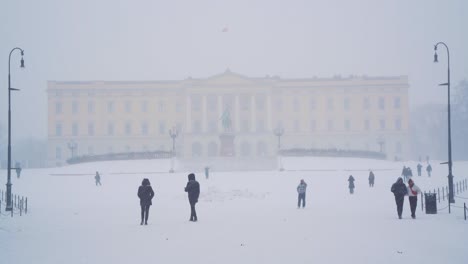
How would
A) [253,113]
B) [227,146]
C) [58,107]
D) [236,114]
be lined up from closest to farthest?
[227,146] < [253,113] < [236,114] < [58,107]

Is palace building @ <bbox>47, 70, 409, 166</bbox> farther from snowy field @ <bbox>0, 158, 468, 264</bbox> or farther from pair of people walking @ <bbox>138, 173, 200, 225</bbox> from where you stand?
pair of people walking @ <bbox>138, 173, 200, 225</bbox>

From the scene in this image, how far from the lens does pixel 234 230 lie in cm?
1648

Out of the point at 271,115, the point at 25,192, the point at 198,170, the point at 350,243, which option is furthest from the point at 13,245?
the point at 271,115

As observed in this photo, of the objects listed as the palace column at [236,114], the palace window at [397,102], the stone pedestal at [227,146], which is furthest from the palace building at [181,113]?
the stone pedestal at [227,146]

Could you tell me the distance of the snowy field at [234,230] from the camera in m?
12.4

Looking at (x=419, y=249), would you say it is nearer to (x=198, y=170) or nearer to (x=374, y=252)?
(x=374, y=252)

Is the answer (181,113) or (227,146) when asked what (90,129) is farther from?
(227,146)

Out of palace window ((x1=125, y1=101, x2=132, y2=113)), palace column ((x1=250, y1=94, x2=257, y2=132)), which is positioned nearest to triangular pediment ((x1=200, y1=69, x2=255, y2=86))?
palace column ((x1=250, y1=94, x2=257, y2=132))

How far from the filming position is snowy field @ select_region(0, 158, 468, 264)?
40.5 feet

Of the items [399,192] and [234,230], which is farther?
[399,192]

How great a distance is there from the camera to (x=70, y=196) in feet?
108

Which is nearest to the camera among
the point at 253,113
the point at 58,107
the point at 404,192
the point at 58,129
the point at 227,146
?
the point at 404,192

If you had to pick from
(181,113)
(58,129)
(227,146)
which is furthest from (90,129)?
(227,146)

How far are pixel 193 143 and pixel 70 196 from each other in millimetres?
64202
